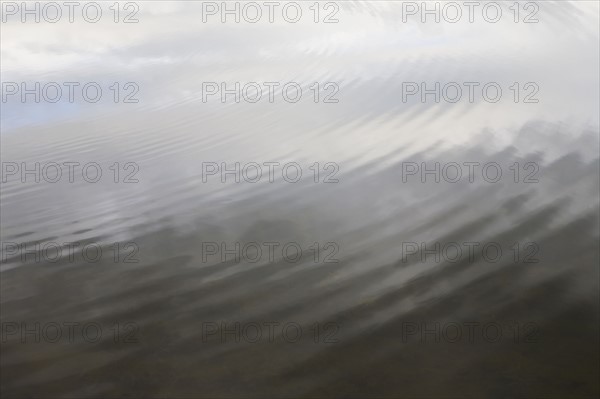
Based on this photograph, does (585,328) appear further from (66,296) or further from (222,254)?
(66,296)

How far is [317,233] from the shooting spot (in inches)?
99.6

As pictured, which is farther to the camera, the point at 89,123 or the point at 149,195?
the point at 89,123

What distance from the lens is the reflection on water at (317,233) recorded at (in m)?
1.80

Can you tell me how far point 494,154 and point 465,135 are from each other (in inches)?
11.6

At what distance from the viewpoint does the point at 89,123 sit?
13.3 feet

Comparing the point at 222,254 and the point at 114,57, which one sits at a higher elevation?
the point at 114,57

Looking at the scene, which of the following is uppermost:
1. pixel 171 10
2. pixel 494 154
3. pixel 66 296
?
pixel 171 10

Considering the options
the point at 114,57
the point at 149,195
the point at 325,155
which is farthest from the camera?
the point at 114,57

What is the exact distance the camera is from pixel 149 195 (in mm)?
3008

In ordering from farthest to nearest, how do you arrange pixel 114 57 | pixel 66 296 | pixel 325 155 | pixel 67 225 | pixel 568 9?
pixel 568 9
pixel 114 57
pixel 325 155
pixel 67 225
pixel 66 296

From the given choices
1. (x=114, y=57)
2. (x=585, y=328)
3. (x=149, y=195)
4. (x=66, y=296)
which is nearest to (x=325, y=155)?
(x=149, y=195)

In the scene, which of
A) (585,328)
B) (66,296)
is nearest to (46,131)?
(66,296)

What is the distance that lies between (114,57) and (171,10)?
917 mm

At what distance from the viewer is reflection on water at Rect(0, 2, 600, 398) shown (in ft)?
5.90
